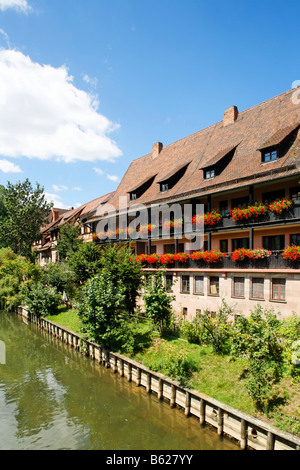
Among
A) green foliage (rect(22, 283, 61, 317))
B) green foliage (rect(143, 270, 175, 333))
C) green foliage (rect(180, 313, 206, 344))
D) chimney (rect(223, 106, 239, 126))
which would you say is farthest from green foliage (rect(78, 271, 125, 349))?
chimney (rect(223, 106, 239, 126))

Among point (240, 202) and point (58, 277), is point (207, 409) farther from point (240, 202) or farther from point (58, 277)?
point (58, 277)

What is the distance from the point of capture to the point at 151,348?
19.0 meters

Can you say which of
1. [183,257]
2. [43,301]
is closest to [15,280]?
[43,301]

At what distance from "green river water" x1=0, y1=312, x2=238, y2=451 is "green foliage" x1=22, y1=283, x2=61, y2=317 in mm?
10549

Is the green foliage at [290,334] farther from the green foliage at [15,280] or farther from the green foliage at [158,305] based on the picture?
the green foliage at [15,280]

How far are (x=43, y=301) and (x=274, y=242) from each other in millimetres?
23416

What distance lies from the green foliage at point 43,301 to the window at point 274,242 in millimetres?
22397

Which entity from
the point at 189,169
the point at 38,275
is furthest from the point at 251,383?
the point at 38,275

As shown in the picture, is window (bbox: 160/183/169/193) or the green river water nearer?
the green river water

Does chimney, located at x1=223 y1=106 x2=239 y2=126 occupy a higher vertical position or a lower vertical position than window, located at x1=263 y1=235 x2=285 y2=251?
higher

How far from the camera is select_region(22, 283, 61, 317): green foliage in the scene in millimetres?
32406

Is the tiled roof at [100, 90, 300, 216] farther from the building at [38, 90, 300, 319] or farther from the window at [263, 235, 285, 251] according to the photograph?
the window at [263, 235, 285, 251]
